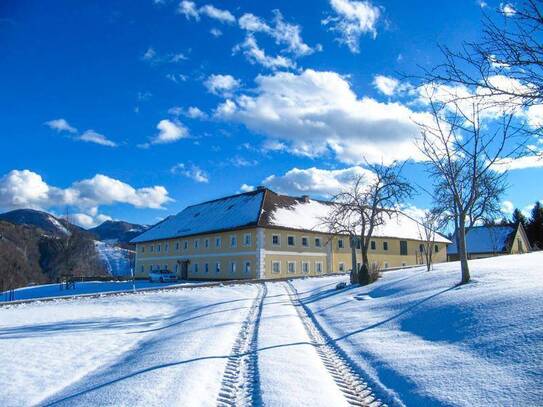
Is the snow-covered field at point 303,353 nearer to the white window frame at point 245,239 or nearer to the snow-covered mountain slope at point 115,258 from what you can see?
the white window frame at point 245,239

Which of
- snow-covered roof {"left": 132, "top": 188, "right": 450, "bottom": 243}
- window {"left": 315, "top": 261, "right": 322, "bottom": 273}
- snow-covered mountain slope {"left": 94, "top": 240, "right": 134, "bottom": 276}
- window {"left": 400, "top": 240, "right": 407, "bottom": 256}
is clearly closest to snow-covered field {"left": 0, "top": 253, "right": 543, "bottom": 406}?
snow-covered roof {"left": 132, "top": 188, "right": 450, "bottom": 243}

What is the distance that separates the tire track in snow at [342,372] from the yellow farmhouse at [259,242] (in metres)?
27.4

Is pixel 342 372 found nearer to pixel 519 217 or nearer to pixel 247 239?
pixel 247 239

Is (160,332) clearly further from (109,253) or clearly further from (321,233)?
(109,253)

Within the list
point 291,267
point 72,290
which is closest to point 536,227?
point 291,267

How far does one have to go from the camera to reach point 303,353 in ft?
28.7

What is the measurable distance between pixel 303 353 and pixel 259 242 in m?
32.3

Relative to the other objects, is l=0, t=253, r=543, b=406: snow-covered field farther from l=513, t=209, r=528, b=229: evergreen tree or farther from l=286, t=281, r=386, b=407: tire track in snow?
l=513, t=209, r=528, b=229: evergreen tree

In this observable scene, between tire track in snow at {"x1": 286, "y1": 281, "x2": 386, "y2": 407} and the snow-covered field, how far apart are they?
131 millimetres

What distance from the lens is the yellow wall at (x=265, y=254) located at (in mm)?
41406

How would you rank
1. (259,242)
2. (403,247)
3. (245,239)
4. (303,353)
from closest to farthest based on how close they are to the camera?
(303,353) < (259,242) < (245,239) < (403,247)

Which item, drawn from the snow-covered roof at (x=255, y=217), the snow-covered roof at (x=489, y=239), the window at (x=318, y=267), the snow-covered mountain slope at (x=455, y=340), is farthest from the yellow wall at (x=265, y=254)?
the snow-covered mountain slope at (x=455, y=340)

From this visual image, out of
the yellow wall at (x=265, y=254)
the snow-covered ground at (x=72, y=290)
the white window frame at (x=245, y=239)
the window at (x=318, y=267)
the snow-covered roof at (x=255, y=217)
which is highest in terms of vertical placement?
the snow-covered roof at (x=255, y=217)

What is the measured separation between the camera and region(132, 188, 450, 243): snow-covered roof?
143 feet
